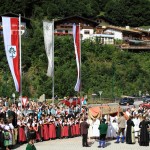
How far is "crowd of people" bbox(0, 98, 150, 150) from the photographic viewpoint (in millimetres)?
23788

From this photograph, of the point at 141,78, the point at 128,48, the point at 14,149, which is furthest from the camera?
the point at 128,48

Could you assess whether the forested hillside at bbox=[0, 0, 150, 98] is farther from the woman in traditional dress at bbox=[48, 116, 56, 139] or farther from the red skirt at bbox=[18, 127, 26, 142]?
the red skirt at bbox=[18, 127, 26, 142]

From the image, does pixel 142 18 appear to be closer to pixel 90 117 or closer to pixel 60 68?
pixel 60 68

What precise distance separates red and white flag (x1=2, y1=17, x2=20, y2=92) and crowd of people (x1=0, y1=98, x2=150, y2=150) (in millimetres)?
1981

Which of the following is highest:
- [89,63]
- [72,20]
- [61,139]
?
[72,20]

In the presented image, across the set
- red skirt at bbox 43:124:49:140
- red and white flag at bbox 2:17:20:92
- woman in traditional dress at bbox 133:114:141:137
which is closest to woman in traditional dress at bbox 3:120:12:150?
red skirt at bbox 43:124:49:140

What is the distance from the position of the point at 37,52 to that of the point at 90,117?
153 feet

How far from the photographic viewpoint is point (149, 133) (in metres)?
26.0

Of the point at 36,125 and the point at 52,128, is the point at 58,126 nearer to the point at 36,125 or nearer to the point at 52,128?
the point at 52,128

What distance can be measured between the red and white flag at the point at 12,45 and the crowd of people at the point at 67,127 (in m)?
1.98

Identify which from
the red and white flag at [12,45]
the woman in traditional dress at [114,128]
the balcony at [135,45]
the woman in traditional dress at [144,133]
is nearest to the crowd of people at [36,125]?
the red and white flag at [12,45]

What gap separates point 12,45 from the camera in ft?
85.4

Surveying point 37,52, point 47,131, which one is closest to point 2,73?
point 37,52

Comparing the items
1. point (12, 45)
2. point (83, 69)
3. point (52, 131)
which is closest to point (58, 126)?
point (52, 131)
